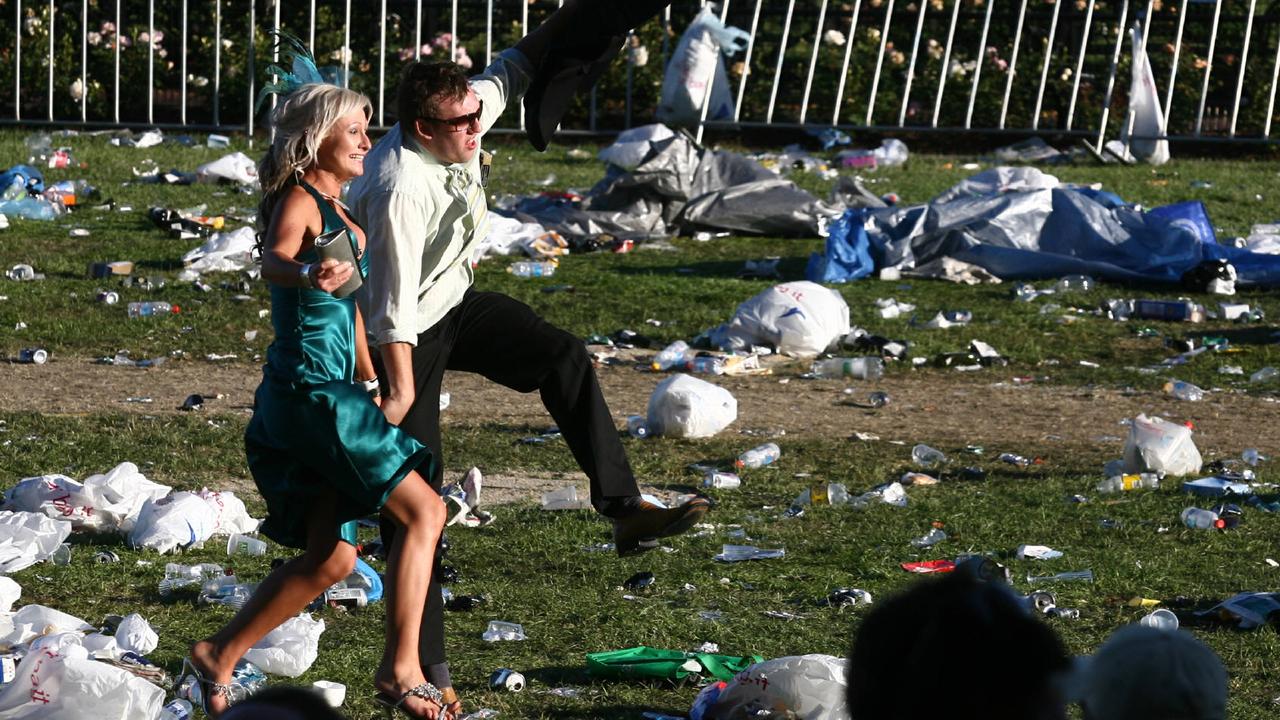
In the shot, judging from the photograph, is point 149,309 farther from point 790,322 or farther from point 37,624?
point 37,624

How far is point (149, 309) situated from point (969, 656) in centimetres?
858

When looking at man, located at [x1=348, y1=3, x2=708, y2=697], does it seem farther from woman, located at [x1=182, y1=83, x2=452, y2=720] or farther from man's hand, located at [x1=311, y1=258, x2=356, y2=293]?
man's hand, located at [x1=311, y1=258, x2=356, y2=293]

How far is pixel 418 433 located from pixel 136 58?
14.1 metres

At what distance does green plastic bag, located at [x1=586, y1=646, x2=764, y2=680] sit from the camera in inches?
167

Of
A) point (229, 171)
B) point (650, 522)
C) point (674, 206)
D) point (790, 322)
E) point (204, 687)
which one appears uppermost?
point (650, 522)

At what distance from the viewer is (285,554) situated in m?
5.56

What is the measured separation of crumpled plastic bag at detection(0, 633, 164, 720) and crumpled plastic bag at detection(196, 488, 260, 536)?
189cm

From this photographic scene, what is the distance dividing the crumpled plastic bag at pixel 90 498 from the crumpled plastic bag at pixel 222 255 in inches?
184

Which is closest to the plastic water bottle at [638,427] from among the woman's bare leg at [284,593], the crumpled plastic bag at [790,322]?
the crumpled plastic bag at [790,322]

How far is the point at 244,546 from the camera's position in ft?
18.4

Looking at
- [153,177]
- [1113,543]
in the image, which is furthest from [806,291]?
[153,177]

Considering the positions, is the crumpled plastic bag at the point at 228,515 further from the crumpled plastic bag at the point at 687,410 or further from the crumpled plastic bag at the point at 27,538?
the crumpled plastic bag at the point at 687,410

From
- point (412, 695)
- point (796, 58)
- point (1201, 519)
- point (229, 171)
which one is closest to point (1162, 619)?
point (1201, 519)

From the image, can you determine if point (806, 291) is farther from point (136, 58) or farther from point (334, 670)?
point (136, 58)
